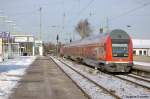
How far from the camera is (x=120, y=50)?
2933 cm

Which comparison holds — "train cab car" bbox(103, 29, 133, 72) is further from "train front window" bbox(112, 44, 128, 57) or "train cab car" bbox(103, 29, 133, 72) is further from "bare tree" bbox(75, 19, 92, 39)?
"bare tree" bbox(75, 19, 92, 39)

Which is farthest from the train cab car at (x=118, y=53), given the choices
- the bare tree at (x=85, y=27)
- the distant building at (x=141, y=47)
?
the bare tree at (x=85, y=27)

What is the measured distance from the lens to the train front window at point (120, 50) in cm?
2919

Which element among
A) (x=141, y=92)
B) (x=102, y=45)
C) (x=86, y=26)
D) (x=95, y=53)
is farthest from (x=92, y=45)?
(x=86, y=26)

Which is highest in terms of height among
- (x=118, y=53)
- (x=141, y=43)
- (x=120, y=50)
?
(x=141, y=43)

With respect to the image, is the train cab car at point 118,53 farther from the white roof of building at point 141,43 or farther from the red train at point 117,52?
the white roof of building at point 141,43

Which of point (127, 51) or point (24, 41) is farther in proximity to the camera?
point (24, 41)

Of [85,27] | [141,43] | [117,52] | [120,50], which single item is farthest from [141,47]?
[117,52]

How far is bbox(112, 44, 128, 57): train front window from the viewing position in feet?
95.8

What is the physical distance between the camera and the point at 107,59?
29031 millimetres

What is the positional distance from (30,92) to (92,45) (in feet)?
64.8

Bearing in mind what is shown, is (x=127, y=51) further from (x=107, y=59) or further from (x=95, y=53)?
(x=95, y=53)

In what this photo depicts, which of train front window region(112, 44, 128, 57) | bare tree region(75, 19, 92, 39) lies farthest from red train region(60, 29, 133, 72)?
bare tree region(75, 19, 92, 39)

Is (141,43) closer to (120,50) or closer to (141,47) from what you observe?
(141,47)
